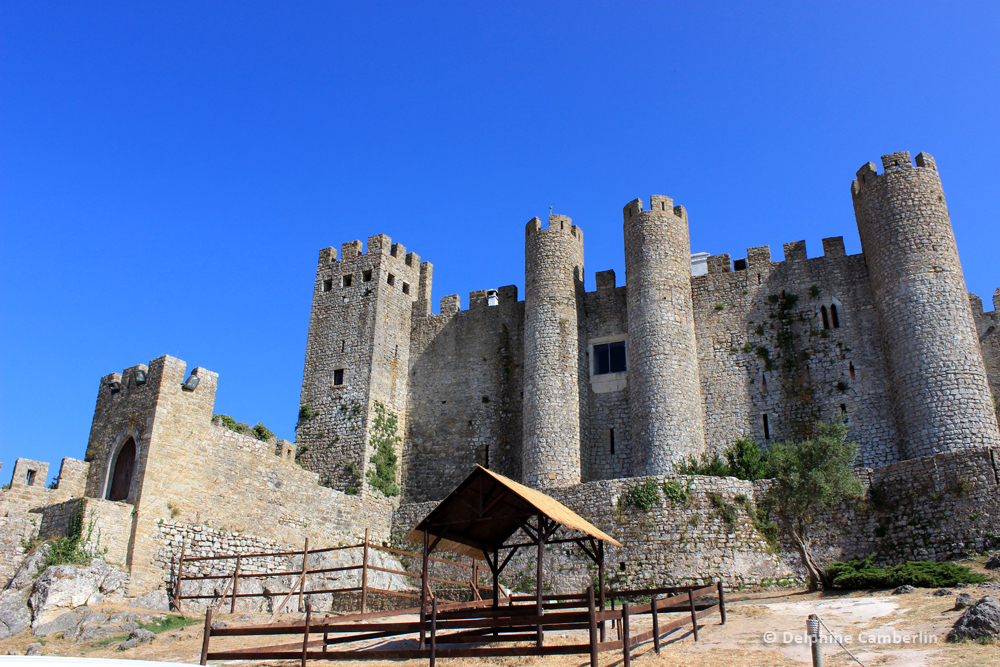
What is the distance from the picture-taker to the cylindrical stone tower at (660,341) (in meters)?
26.1

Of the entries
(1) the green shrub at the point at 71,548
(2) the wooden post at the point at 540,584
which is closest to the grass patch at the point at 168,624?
(1) the green shrub at the point at 71,548

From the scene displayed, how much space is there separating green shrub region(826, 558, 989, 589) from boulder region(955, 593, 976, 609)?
266cm

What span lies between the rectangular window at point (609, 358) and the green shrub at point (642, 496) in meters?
6.96

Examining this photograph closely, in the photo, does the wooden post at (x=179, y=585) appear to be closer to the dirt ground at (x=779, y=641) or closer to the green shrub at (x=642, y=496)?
the dirt ground at (x=779, y=641)

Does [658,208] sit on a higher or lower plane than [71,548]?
higher

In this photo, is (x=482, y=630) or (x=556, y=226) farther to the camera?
(x=556, y=226)

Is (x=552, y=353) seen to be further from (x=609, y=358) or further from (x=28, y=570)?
(x=28, y=570)

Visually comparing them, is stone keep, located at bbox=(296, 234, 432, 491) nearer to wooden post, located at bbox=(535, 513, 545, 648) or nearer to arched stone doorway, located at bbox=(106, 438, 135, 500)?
arched stone doorway, located at bbox=(106, 438, 135, 500)

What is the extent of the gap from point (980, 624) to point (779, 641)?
2880 mm

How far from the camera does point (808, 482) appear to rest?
20.2 meters

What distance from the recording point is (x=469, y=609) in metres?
13.5

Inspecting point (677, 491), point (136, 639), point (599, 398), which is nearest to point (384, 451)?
point (599, 398)

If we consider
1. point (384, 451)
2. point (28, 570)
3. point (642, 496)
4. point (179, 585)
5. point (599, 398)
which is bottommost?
point (179, 585)

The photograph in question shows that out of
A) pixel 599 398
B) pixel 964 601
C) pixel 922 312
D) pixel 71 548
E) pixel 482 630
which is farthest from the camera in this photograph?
pixel 599 398
